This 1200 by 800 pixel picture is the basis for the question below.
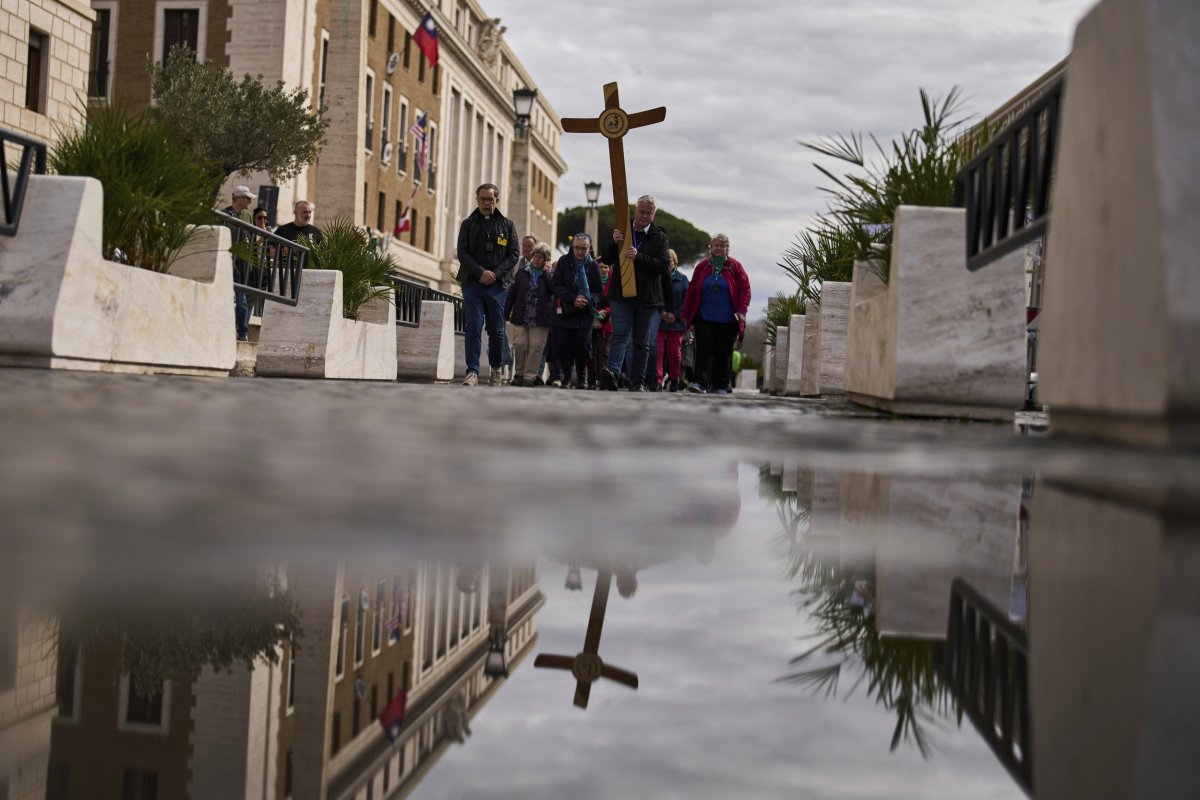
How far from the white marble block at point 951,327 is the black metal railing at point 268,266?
6904 millimetres

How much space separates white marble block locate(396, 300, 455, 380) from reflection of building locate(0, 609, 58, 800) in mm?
19496

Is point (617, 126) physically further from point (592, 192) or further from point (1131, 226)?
point (592, 192)

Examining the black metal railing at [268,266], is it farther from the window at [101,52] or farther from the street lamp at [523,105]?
the window at [101,52]

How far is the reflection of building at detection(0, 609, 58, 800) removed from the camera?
1100 millimetres

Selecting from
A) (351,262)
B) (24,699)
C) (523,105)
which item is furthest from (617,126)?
(523,105)

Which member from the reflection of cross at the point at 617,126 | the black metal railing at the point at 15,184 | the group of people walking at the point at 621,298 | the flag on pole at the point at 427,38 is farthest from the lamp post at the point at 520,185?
the black metal railing at the point at 15,184

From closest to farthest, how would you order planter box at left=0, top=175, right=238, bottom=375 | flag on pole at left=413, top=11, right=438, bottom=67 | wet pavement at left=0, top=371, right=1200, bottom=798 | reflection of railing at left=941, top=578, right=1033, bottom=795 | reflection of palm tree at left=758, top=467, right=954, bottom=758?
1. wet pavement at left=0, top=371, right=1200, bottom=798
2. reflection of railing at left=941, top=578, right=1033, bottom=795
3. reflection of palm tree at left=758, top=467, right=954, bottom=758
4. planter box at left=0, top=175, right=238, bottom=375
5. flag on pole at left=413, top=11, right=438, bottom=67

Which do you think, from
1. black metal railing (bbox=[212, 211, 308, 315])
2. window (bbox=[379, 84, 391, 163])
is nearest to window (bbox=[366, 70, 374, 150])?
window (bbox=[379, 84, 391, 163])

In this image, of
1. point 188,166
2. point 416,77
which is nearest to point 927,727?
point 188,166

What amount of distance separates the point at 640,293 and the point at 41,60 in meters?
18.0

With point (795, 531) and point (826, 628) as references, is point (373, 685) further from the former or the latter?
point (795, 531)

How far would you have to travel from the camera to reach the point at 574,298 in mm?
17516

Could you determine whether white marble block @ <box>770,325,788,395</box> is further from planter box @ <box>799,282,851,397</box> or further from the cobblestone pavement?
the cobblestone pavement

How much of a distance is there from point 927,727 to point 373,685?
0.57 m
